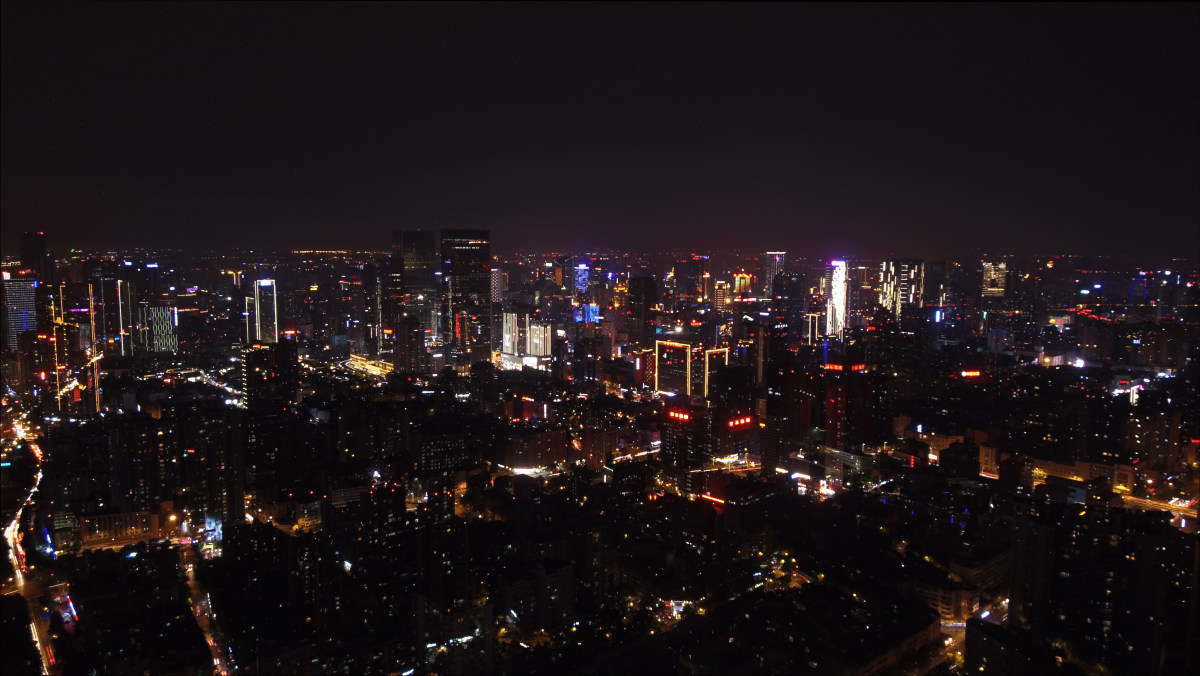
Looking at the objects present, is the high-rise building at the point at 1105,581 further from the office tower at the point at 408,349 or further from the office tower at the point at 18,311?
the office tower at the point at 408,349

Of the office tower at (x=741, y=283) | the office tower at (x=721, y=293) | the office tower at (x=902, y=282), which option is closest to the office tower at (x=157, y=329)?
the office tower at (x=721, y=293)

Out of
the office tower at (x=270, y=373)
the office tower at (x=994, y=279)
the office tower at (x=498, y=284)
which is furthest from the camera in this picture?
the office tower at (x=498, y=284)

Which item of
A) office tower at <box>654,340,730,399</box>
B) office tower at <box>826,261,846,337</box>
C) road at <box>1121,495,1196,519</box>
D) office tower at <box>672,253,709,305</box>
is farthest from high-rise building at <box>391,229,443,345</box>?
road at <box>1121,495,1196,519</box>

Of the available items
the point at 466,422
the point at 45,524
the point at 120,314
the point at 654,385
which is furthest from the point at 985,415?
the point at 120,314

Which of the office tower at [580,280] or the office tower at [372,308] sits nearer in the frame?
the office tower at [372,308]

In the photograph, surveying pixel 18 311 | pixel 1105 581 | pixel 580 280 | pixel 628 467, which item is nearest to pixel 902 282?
pixel 580 280

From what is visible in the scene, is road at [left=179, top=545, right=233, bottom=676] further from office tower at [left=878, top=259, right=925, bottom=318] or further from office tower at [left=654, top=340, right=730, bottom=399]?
office tower at [left=878, top=259, right=925, bottom=318]

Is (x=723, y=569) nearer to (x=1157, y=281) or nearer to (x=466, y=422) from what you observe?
(x=466, y=422)
